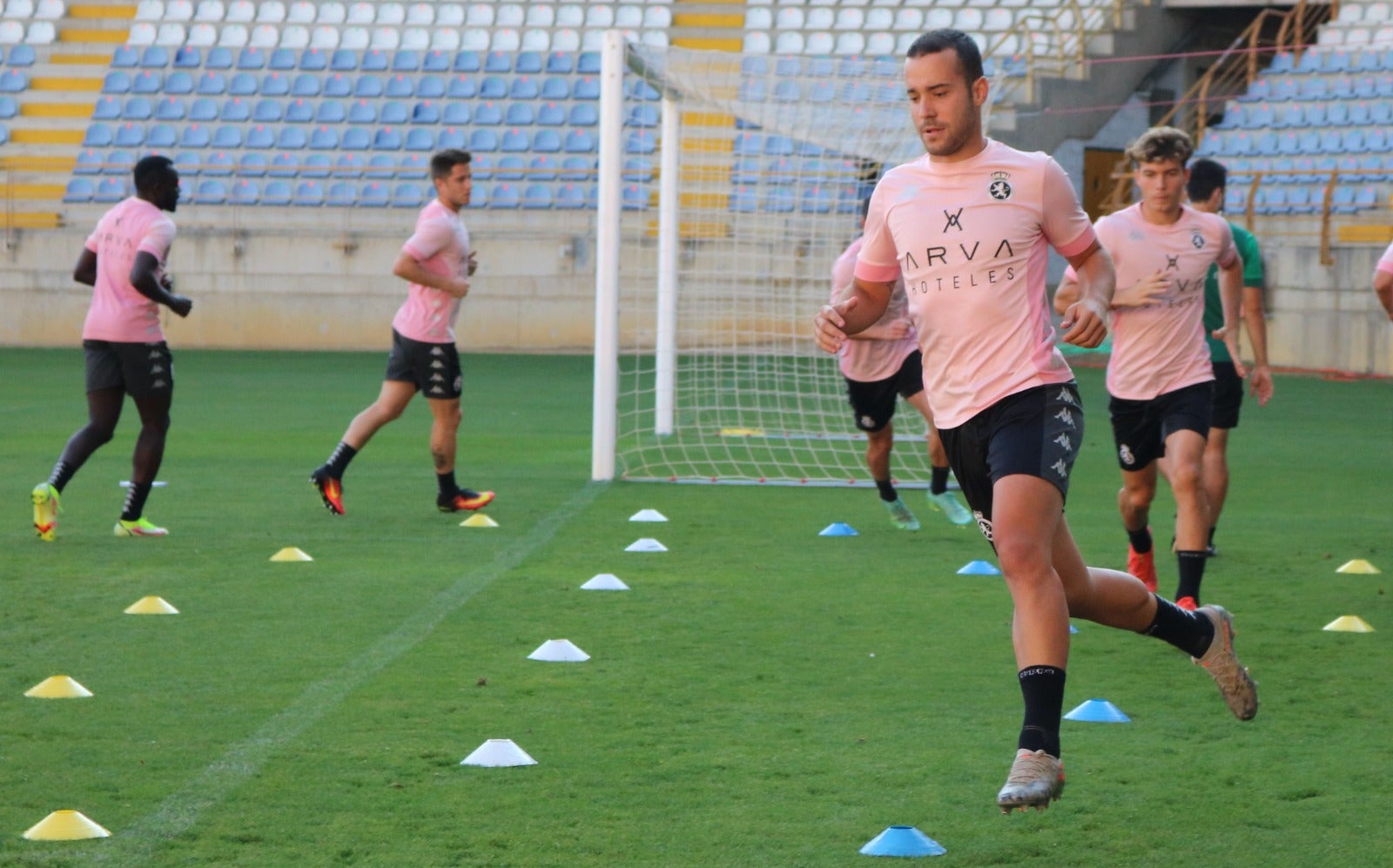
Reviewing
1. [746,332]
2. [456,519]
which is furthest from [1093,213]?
[456,519]

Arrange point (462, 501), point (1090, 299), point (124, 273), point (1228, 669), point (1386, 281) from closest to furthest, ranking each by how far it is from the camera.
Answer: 1. point (1090, 299)
2. point (1228, 669)
3. point (1386, 281)
4. point (124, 273)
5. point (462, 501)

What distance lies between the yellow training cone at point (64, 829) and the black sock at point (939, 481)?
237 inches

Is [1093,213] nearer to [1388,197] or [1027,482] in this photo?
[1388,197]

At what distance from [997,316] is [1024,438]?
31 cm

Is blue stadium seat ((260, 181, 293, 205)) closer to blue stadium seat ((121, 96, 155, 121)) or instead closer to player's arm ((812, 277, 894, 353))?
blue stadium seat ((121, 96, 155, 121))

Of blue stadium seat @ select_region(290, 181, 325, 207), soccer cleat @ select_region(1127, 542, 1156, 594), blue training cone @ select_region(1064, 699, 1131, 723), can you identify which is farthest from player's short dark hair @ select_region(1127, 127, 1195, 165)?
blue stadium seat @ select_region(290, 181, 325, 207)

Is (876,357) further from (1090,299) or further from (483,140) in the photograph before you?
(483,140)

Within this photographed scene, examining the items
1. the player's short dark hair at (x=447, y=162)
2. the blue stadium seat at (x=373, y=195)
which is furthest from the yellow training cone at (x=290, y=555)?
the blue stadium seat at (x=373, y=195)

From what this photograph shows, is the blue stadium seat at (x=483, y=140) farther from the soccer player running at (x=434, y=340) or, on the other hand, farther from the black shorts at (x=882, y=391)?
the black shorts at (x=882, y=391)

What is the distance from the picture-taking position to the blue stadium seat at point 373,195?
2495cm

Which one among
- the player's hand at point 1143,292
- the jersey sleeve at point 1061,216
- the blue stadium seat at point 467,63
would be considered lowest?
the player's hand at point 1143,292

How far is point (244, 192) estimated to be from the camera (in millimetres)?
25438

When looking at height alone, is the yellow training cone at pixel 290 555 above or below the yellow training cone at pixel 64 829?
below

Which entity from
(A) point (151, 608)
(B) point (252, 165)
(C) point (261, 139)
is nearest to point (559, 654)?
(A) point (151, 608)
